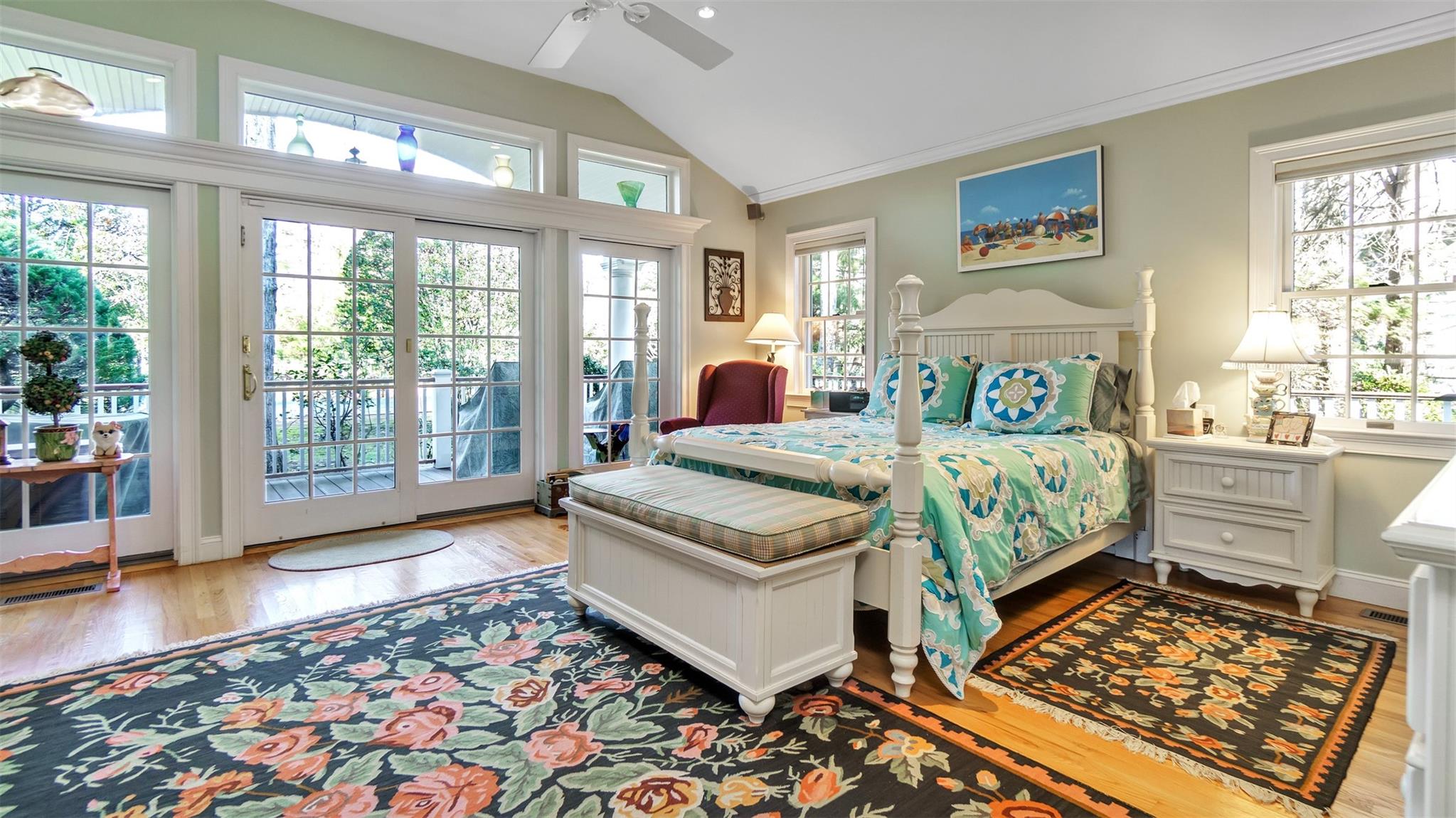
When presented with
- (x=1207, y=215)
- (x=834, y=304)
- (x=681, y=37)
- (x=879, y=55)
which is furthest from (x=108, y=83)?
(x=1207, y=215)

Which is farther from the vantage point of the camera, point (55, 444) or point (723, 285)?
point (723, 285)

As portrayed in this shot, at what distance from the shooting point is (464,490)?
14.8ft

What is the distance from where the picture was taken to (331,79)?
3859mm

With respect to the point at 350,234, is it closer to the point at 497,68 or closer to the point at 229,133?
the point at 229,133

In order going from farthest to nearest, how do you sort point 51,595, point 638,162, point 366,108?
point 638,162
point 366,108
point 51,595

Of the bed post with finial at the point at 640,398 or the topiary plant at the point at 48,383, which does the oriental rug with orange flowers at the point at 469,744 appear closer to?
the bed post with finial at the point at 640,398

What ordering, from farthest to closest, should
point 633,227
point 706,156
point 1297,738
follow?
point 706,156, point 633,227, point 1297,738

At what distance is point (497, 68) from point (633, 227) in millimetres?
1304

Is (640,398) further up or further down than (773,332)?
further down

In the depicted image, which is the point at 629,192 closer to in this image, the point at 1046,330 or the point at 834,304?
the point at 834,304

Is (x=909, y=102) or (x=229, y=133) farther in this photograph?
(x=909, y=102)

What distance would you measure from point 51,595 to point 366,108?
2889 mm

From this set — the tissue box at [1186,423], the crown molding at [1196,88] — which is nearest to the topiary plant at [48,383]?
the crown molding at [1196,88]

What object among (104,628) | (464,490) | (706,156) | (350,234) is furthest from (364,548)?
(706,156)
